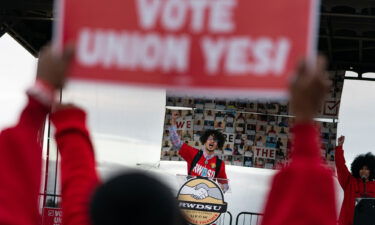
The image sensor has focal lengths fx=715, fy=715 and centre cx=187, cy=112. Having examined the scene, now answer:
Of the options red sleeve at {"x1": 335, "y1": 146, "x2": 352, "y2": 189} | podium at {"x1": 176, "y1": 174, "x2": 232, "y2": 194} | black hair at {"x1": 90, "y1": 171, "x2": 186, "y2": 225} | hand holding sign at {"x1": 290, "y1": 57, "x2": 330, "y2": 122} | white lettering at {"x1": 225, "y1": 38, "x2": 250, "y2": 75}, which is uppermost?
white lettering at {"x1": 225, "y1": 38, "x2": 250, "y2": 75}

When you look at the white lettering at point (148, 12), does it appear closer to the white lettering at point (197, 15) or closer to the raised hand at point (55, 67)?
the white lettering at point (197, 15)

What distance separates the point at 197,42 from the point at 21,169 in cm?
49

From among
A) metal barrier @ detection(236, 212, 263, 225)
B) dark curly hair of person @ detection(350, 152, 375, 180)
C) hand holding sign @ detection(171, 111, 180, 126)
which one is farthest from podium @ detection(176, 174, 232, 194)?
hand holding sign @ detection(171, 111, 180, 126)

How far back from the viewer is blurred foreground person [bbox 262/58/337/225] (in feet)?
3.36

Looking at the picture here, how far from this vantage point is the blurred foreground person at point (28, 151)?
1184mm

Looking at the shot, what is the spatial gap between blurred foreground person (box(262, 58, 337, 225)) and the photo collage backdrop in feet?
25.8

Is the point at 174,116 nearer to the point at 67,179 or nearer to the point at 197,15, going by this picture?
the point at 197,15

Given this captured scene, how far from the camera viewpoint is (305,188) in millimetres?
1023

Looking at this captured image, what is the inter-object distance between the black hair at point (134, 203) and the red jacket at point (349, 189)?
5.74 metres

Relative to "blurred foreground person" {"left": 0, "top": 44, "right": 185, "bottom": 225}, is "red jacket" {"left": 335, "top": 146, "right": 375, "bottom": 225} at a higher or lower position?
lower

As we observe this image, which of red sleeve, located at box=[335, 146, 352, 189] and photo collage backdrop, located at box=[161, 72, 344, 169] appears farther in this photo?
photo collage backdrop, located at box=[161, 72, 344, 169]

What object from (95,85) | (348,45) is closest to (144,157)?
(348,45)

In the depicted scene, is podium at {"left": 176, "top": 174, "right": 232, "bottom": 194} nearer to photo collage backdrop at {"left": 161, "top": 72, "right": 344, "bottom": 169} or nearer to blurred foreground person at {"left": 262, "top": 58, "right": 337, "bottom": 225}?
photo collage backdrop at {"left": 161, "top": 72, "right": 344, "bottom": 169}

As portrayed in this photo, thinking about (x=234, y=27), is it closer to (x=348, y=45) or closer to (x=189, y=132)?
(x=189, y=132)
